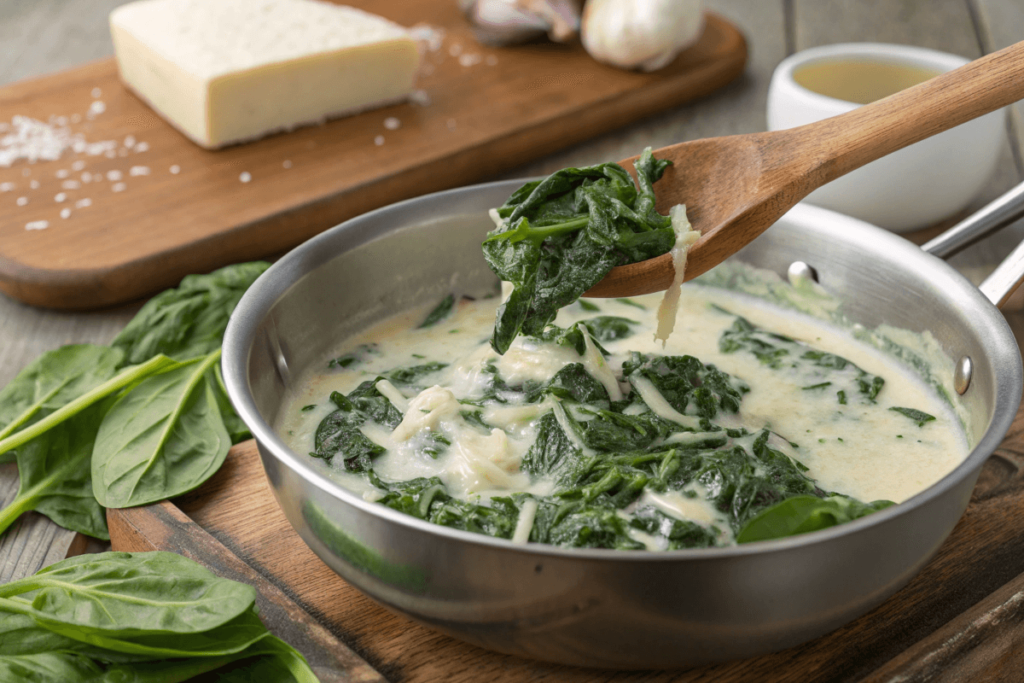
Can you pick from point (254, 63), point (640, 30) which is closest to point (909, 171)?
point (640, 30)

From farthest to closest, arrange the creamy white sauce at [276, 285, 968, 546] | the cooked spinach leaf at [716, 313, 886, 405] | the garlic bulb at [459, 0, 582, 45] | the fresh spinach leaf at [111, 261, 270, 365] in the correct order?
the garlic bulb at [459, 0, 582, 45] → the fresh spinach leaf at [111, 261, 270, 365] → the cooked spinach leaf at [716, 313, 886, 405] → the creamy white sauce at [276, 285, 968, 546]

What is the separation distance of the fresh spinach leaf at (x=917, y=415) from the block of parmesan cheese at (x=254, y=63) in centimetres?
345

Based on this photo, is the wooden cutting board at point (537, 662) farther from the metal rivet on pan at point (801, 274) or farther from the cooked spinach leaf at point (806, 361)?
the metal rivet on pan at point (801, 274)

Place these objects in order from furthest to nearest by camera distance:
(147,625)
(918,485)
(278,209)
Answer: (278,209) < (918,485) < (147,625)

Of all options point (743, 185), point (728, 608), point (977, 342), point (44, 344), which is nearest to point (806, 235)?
point (743, 185)

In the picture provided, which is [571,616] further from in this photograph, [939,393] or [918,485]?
[939,393]

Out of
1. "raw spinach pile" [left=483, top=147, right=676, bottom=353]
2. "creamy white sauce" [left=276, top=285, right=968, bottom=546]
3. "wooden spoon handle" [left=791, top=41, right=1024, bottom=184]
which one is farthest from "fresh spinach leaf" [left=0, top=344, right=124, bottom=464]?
"wooden spoon handle" [left=791, top=41, right=1024, bottom=184]

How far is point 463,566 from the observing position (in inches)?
83.0

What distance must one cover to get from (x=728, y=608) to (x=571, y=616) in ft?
1.08

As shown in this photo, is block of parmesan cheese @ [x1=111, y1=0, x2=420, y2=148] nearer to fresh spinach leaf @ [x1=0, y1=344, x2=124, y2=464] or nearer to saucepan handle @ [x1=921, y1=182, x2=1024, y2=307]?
fresh spinach leaf @ [x1=0, y1=344, x2=124, y2=464]

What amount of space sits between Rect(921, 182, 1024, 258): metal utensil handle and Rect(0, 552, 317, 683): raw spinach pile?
8.42 ft

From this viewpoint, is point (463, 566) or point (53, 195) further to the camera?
point (53, 195)

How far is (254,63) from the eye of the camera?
5.16 meters

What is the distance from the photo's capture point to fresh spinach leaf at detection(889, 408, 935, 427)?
328 centimetres
